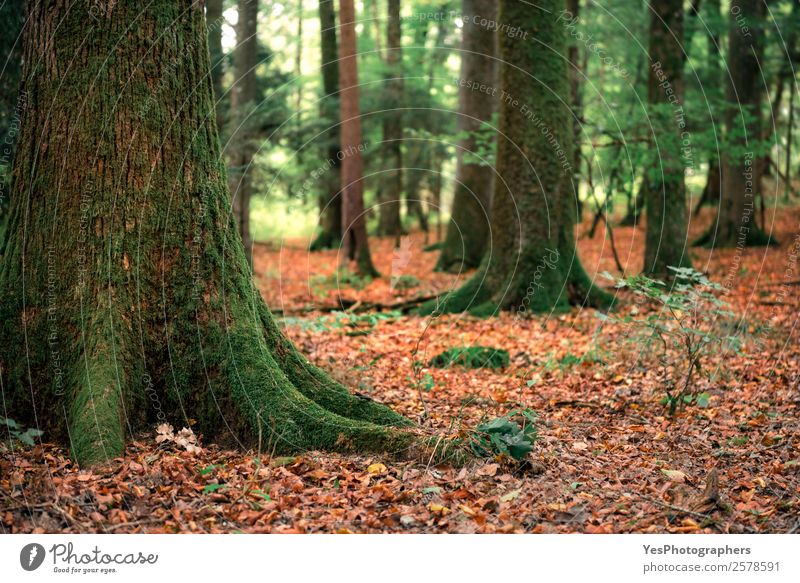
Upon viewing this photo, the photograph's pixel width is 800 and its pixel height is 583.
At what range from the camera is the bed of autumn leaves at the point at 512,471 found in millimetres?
4188

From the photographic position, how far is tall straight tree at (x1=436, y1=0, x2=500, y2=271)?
17.0 meters

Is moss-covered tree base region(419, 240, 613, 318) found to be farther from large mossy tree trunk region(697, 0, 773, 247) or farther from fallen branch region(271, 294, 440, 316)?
large mossy tree trunk region(697, 0, 773, 247)

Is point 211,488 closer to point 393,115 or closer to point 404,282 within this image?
point 404,282

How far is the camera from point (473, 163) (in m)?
16.8

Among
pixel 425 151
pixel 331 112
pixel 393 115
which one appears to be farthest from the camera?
pixel 425 151

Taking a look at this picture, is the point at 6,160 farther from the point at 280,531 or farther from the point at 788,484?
the point at 788,484

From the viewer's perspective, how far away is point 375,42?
87.2ft

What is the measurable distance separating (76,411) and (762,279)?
1287 cm

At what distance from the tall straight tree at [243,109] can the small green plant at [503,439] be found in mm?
9739

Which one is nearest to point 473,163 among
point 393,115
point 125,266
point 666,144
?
point 666,144

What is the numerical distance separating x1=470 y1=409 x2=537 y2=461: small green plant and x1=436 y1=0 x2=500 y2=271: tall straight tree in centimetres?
1190

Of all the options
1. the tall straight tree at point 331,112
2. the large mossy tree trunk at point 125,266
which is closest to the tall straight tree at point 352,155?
the tall straight tree at point 331,112

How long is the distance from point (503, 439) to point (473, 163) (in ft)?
41.5

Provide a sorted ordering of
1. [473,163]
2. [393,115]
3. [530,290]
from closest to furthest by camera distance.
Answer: [530,290] → [473,163] → [393,115]
